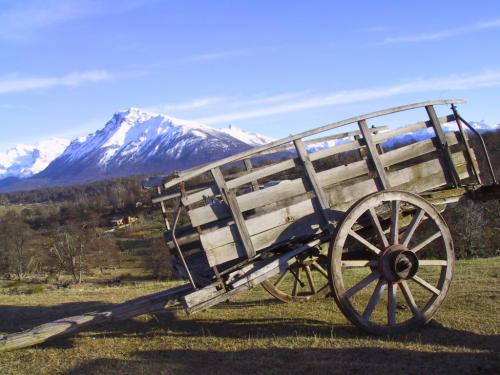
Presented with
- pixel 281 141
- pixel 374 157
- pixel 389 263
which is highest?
pixel 281 141

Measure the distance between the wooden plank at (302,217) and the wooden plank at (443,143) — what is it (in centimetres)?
10

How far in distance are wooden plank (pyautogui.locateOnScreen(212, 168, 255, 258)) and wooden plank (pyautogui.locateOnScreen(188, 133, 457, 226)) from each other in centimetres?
10

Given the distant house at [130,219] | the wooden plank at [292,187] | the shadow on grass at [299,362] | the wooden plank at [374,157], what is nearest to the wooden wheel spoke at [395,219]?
the wooden plank at [374,157]

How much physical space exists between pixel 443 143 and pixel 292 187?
214 centimetres

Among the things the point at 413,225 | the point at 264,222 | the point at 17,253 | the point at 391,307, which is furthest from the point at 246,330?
the point at 17,253

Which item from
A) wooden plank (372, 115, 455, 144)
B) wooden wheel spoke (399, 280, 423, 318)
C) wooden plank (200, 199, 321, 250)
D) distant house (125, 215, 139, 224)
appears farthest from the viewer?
distant house (125, 215, 139, 224)

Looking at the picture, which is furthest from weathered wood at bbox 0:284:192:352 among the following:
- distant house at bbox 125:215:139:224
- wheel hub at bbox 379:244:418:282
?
distant house at bbox 125:215:139:224

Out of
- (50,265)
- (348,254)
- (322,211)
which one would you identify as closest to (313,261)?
(348,254)

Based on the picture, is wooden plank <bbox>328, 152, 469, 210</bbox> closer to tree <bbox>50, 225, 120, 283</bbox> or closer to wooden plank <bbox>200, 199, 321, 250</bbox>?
wooden plank <bbox>200, 199, 321, 250</bbox>

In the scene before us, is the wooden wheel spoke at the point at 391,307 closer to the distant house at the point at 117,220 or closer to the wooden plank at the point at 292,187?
the wooden plank at the point at 292,187

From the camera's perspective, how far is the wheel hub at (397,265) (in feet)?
19.6

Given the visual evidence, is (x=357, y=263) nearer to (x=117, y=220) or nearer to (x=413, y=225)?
(x=413, y=225)

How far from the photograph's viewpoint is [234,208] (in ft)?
19.1

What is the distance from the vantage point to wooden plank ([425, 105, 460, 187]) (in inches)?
261
